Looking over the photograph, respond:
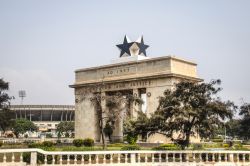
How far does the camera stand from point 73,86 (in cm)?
6212

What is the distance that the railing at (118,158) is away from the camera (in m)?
23.0

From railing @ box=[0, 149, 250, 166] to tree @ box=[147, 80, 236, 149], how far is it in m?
2.11

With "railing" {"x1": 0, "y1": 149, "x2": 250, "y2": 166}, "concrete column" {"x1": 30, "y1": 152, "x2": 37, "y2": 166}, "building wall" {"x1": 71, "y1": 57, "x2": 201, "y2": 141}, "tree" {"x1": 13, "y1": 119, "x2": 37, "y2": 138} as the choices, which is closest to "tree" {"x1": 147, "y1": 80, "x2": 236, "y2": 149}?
"railing" {"x1": 0, "y1": 149, "x2": 250, "y2": 166}

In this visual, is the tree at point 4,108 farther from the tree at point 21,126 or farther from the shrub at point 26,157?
the tree at point 21,126

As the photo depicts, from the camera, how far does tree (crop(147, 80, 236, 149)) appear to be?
2722 centimetres

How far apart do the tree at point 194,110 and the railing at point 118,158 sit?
2105 mm

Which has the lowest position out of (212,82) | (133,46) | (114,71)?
(212,82)

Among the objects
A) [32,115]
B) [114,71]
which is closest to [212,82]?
[114,71]

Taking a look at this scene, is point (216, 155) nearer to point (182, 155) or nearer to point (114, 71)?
point (182, 155)

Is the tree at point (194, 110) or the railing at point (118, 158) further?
the tree at point (194, 110)

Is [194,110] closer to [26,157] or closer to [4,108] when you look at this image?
[26,157]

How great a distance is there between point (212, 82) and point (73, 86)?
37110 mm

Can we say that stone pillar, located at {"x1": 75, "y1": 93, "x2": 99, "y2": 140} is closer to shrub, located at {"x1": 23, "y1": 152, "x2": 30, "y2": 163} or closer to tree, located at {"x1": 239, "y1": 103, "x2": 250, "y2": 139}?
tree, located at {"x1": 239, "y1": 103, "x2": 250, "y2": 139}

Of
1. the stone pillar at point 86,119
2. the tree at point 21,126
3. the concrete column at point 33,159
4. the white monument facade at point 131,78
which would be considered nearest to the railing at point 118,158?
the concrete column at point 33,159
